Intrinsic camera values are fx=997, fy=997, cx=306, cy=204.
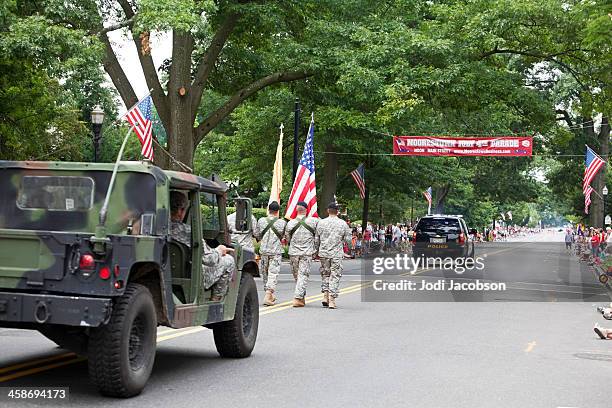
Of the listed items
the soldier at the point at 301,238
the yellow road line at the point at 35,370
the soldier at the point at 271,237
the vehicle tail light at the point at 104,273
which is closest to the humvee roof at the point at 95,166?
the vehicle tail light at the point at 104,273

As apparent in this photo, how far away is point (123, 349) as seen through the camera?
26.0 feet

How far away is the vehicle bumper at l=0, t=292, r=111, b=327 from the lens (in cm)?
770

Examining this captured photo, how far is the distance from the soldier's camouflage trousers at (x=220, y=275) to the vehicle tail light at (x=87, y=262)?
2313 millimetres

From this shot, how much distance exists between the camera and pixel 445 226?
34500mm

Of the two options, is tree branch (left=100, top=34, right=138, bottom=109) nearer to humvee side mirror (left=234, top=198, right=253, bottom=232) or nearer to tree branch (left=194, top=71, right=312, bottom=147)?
tree branch (left=194, top=71, right=312, bottom=147)

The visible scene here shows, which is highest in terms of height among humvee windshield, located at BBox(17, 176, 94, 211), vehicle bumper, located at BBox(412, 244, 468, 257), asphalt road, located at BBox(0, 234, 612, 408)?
humvee windshield, located at BBox(17, 176, 94, 211)

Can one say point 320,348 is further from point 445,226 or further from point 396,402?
point 445,226

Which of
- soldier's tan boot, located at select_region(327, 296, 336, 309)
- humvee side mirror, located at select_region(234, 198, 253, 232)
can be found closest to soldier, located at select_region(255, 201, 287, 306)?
soldier's tan boot, located at select_region(327, 296, 336, 309)

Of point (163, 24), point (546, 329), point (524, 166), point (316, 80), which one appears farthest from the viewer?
point (524, 166)

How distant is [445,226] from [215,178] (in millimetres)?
24249

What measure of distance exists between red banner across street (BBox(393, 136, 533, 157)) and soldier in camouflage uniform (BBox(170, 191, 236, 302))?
29486 mm

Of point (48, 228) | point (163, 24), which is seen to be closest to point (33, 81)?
point (163, 24)

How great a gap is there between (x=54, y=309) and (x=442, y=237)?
27.6 metres

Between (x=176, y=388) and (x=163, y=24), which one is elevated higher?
(x=163, y=24)
